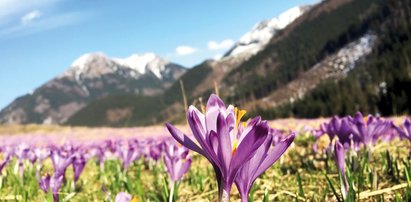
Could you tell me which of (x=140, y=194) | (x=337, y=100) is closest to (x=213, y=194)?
(x=140, y=194)

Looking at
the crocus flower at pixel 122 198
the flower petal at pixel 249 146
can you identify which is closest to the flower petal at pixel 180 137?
the flower petal at pixel 249 146

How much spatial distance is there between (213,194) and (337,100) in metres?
85.1

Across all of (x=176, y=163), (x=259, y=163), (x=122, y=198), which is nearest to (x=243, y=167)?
(x=259, y=163)

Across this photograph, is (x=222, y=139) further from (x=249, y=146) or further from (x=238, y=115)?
(x=238, y=115)

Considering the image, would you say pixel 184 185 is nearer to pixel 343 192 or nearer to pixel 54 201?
pixel 54 201

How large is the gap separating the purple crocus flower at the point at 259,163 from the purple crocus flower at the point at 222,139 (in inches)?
2.9

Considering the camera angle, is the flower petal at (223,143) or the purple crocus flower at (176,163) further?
the purple crocus flower at (176,163)

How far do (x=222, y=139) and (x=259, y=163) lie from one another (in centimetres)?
18

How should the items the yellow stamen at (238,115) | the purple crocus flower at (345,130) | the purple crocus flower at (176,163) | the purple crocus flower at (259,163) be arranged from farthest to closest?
the purple crocus flower at (176,163), the purple crocus flower at (345,130), the yellow stamen at (238,115), the purple crocus flower at (259,163)

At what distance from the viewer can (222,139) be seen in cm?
132

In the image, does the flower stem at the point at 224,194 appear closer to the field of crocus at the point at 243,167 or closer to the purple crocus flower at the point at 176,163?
the field of crocus at the point at 243,167

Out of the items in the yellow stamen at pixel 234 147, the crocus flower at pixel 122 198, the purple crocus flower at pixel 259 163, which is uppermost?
the yellow stamen at pixel 234 147

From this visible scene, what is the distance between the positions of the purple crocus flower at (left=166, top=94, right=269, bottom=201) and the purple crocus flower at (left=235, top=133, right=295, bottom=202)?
2.9 inches

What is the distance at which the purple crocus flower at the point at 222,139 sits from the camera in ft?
4.21
